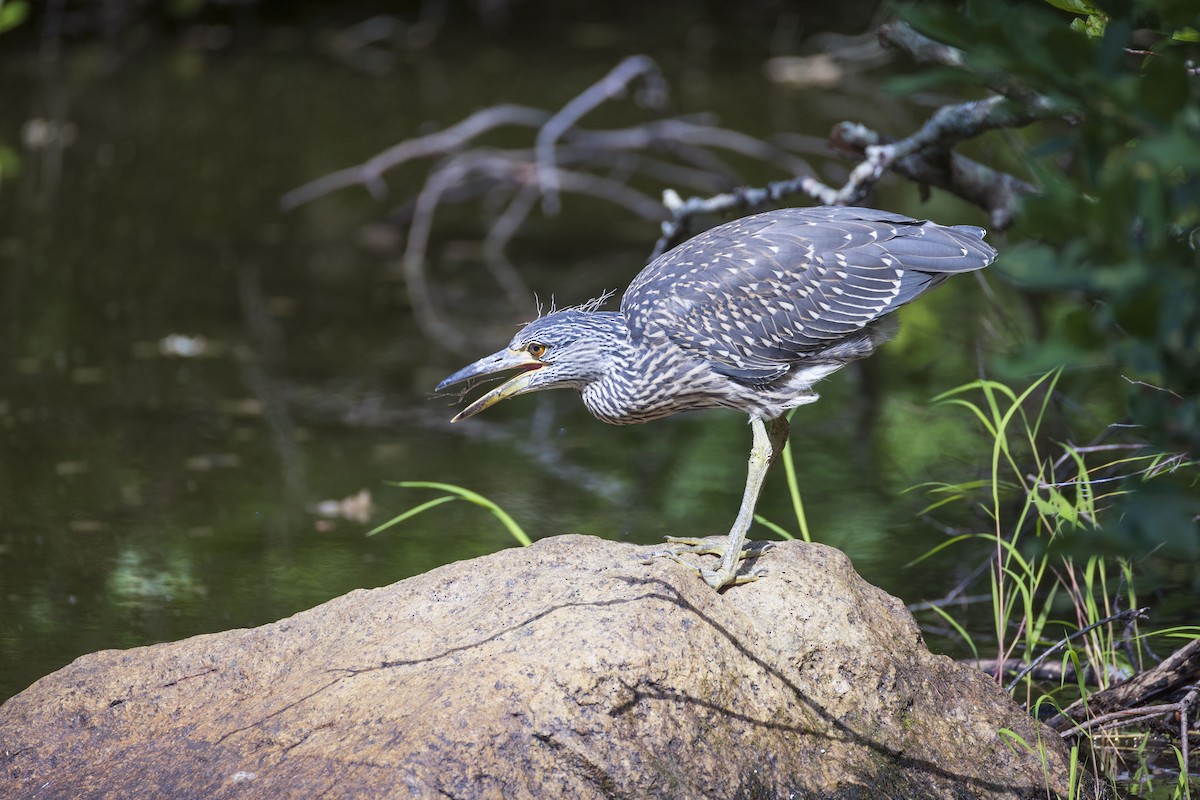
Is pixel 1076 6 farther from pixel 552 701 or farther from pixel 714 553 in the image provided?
pixel 552 701

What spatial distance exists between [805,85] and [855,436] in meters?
7.85

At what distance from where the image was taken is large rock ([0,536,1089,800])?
3.22 metres

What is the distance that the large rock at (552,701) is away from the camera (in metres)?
3.22

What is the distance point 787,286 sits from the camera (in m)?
4.18

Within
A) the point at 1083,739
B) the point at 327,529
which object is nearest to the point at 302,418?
the point at 327,529

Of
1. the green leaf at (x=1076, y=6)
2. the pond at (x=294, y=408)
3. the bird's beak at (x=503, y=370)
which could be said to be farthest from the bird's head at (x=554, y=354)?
the green leaf at (x=1076, y=6)

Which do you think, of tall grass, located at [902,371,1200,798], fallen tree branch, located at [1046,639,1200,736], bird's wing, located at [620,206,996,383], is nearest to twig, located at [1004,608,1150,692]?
tall grass, located at [902,371,1200,798]

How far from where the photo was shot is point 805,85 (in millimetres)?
13969

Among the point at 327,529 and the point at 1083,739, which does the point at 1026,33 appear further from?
the point at 327,529

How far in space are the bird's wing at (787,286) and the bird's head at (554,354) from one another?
0.30ft

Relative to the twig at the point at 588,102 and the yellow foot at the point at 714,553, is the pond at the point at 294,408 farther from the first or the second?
the yellow foot at the point at 714,553

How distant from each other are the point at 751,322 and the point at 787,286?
0.55 feet

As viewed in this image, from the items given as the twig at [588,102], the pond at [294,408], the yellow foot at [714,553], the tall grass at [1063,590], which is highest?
the yellow foot at [714,553]

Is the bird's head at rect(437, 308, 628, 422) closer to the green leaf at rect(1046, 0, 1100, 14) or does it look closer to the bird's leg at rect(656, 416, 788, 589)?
the bird's leg at rect(656, 416, 788, 589)
